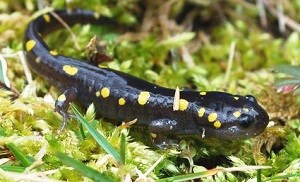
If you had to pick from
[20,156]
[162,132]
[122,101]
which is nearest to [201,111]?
[162,132]

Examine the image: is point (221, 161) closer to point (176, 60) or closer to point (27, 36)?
point (176, 60)

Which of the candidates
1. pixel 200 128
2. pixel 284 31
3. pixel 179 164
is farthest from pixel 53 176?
pixel 284 31

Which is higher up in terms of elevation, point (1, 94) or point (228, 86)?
point (1, 94)

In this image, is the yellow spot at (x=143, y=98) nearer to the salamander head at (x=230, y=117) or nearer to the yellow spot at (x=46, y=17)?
the salamander head at (x=230, y=117)

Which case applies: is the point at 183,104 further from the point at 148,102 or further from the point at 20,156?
the point at 20,156

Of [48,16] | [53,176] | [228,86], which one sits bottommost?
[228,86]

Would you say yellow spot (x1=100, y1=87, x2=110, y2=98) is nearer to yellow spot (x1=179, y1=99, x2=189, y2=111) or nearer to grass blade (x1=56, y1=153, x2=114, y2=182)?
yellow spot (x1=179, y1=99, x2=189, y2=111)
